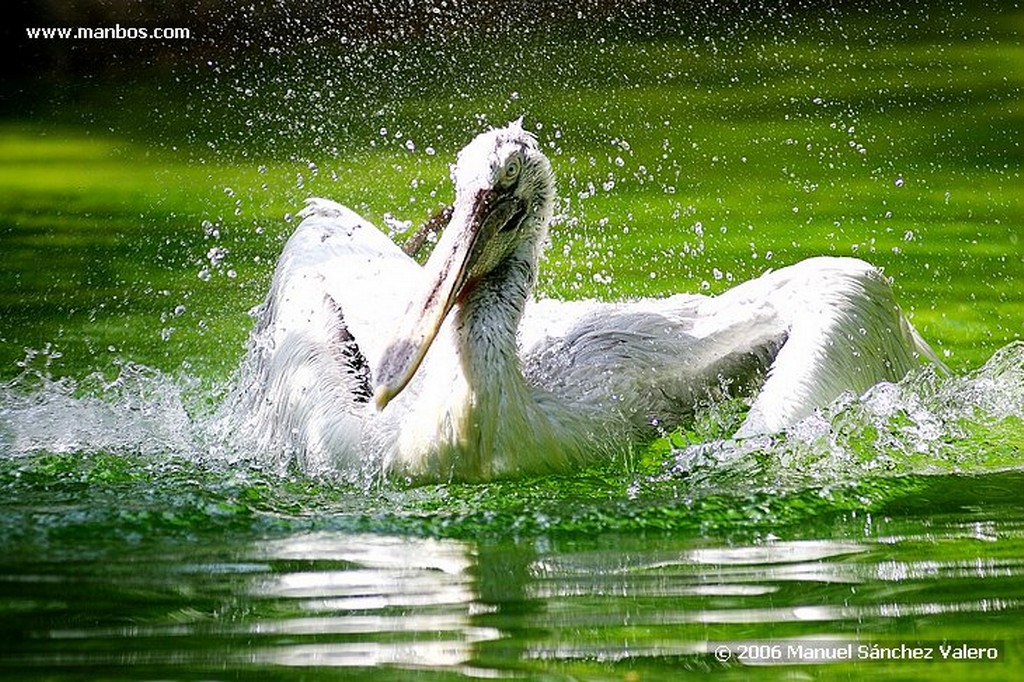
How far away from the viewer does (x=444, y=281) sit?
16.9 feet

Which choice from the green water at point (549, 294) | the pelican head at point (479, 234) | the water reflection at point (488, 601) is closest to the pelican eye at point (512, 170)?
the pelican head at point (479, 234)

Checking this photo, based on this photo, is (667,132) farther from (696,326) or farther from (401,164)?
(696,326)

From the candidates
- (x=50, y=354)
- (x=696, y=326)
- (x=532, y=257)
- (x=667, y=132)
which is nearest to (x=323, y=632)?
(x=532, y=257)

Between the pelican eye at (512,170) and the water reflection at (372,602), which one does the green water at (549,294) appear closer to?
the water reflection at (372,602)

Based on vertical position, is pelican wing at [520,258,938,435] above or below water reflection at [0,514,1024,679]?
above

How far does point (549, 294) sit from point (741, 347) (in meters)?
2.50

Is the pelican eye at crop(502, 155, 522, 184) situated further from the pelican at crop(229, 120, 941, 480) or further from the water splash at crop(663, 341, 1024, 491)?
the water splash at crop(663, 341, 1024, 491)

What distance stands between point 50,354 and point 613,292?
2470 mm

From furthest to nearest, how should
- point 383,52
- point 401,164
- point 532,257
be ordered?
point 383,52 < point 401,164 < point 532,257

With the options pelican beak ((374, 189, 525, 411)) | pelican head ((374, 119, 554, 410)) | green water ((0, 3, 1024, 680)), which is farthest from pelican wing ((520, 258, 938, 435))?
pelican beak ((374, 189, 525, 411))

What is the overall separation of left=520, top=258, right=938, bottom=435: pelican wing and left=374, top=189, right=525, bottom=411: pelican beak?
44cm

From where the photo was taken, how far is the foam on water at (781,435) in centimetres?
522

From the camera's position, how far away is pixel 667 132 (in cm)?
1252

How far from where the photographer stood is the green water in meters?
3.59
